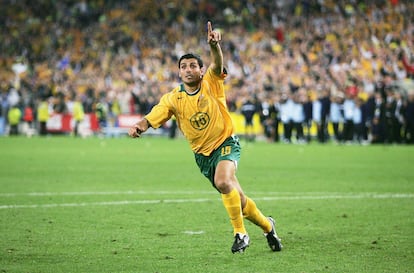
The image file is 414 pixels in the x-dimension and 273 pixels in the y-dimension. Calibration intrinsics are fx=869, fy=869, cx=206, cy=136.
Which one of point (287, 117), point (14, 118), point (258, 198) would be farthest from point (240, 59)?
point (258, 198)

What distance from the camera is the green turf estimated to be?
8.55 m

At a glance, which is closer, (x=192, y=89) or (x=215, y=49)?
(x=215, y=49)

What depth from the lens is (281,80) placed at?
4125cm

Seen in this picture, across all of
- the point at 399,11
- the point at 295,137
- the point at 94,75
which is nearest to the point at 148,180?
the point at 295,137

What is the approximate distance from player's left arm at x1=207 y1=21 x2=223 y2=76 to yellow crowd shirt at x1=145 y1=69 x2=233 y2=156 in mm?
111

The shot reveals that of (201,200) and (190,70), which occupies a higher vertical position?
(190,70)

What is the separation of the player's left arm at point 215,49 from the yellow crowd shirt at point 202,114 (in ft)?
0.37

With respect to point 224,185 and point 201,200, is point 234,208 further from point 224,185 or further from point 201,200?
point 201,200

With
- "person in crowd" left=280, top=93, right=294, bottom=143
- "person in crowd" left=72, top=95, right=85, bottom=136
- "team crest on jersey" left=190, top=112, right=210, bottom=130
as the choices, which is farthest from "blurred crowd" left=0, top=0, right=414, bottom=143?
"team crest on jersey" left=190, top=112, right=210, bottom=130

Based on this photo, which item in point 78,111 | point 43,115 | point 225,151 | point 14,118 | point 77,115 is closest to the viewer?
point 225,151

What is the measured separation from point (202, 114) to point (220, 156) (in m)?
0.49

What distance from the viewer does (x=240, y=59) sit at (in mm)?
44906

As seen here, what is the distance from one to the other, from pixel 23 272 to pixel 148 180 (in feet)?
33.9

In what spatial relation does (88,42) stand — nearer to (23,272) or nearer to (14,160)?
(14,160)
